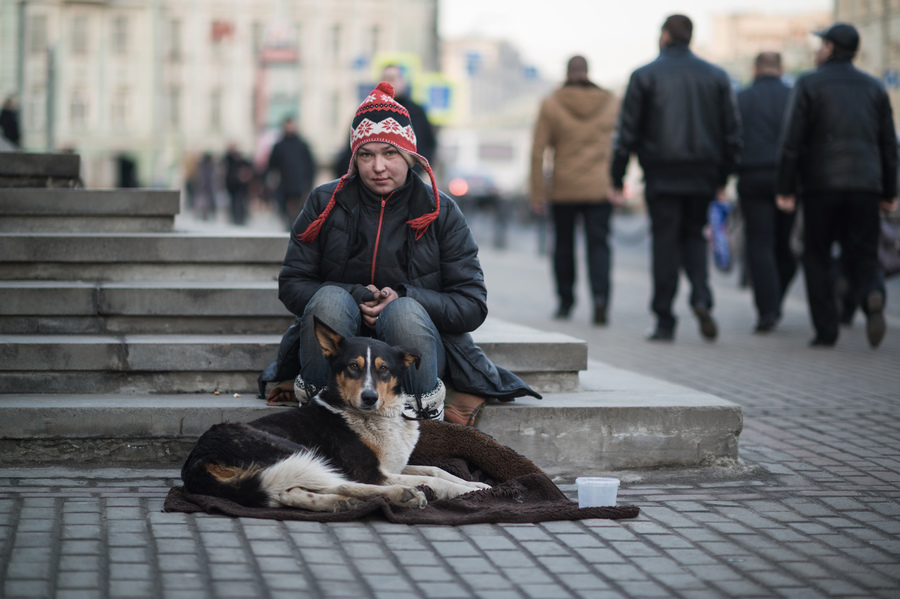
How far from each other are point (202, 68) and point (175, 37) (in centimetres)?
253

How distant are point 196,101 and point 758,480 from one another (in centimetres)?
6542

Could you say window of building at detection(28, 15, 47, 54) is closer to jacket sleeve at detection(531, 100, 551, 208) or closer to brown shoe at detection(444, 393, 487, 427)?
jacket sleeve at detection(531, 100, 551, 208)

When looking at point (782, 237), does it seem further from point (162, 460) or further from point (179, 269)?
point (162, 460)

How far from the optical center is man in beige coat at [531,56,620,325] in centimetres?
1061

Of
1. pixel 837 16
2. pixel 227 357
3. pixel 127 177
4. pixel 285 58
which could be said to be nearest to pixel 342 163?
pixel 227 357

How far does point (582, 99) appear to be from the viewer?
10883mm

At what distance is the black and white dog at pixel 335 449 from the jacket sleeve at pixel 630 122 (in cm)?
523

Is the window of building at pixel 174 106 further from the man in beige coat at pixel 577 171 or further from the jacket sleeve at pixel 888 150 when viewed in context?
the jacket sleeve at pixel 888 150

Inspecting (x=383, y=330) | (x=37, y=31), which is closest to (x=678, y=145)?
(x=383, y=330)

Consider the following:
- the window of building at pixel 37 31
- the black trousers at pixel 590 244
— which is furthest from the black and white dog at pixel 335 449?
the window of building at pixel 37 31

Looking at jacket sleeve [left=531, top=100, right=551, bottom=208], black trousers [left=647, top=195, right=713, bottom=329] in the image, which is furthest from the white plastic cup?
jacket sleeve [left=531, top=100, right=551, bottom=208]

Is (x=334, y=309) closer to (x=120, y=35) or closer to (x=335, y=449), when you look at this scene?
(x=335, y=449)

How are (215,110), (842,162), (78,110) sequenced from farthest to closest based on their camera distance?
1. (215,110)
2. (78,110)
3. (842,162)

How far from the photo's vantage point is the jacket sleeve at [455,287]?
5078 millimetres
